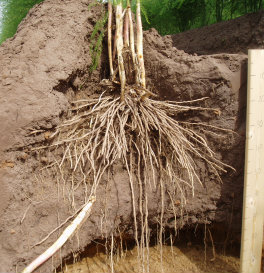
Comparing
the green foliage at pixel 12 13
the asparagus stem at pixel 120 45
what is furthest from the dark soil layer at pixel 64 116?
the green foliage at pixel 12 13

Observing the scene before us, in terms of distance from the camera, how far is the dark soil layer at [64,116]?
3.58 ft

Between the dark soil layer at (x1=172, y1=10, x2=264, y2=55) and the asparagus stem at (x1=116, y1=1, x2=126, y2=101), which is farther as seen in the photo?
the dark soil layer at (x1=172, y1=10, x2=264, y2=55)

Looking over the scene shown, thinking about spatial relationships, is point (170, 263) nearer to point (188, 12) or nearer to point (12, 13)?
point (188, 12)

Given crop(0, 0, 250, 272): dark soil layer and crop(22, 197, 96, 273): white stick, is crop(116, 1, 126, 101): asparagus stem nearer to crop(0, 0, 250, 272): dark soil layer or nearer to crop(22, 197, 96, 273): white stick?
crop(0, 0, 250, 272): dark soil layer

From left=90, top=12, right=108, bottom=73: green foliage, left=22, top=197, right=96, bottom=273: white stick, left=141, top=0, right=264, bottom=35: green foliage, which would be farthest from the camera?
left=141, top=0, right=264, bottom=35: green foliage

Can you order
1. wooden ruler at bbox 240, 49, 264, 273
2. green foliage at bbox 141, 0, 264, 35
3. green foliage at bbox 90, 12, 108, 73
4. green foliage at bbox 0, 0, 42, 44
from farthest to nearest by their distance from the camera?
green foliage at bbox 0, 0, 42, 44, green foliage at bbox 141, 0, 264, 35, green foliage at bbox 90, 12, 108, 73, wooden ruler at bbox 240, 49, 264, 273

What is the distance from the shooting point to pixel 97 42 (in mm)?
1491

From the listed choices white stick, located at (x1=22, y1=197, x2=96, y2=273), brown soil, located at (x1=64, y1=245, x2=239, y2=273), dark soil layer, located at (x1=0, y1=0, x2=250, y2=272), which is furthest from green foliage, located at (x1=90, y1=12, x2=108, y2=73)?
brown soil, located at (x1=64, y1=245, x2=239, y2=273)

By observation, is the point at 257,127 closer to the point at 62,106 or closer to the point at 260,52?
the point at 260,52

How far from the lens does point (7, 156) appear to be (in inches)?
42.7

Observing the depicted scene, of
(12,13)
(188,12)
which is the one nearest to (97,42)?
(188,12)

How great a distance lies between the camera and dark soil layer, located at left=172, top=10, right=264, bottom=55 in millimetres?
2041

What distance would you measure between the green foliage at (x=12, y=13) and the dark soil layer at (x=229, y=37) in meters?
1.89

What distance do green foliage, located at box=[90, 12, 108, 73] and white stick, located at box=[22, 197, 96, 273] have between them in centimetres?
85
